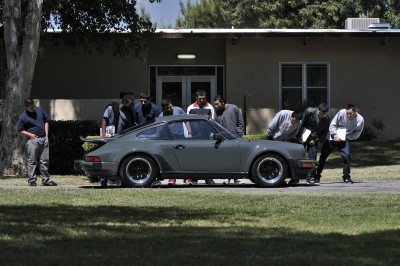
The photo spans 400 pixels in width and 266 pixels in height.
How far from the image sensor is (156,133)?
667 inches

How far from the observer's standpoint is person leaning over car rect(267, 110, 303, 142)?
18.0 meters

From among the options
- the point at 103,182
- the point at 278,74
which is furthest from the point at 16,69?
the point at 278,74

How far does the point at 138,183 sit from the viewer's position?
16719mm

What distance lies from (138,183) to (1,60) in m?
11.6

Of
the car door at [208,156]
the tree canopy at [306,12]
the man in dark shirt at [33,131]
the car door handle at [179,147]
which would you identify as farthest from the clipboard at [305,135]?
the tree canopy at [306,12]

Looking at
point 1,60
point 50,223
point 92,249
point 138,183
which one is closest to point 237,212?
point 50,223

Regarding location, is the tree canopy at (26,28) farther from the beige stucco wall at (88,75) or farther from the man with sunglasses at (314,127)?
the man with sunglasses at (314,127)

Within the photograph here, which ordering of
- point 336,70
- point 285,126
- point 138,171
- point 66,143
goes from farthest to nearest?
point 336,70, point 66,143, point 285,126, point 138,171

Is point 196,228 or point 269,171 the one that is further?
point 269,171

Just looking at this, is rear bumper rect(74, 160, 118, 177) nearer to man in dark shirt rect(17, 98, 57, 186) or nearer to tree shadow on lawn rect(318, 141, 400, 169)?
man in dark shirt rect(17, 98, 57, 186)

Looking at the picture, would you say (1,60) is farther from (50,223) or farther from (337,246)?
(337,246)

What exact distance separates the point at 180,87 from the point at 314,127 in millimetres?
12700

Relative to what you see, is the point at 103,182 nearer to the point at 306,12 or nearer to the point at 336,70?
the point at 336,70

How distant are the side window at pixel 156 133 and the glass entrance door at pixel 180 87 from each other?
536 inches
